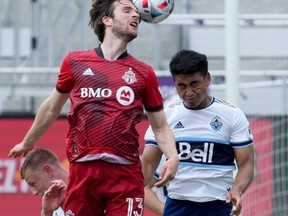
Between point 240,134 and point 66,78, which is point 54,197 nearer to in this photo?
point 66,78

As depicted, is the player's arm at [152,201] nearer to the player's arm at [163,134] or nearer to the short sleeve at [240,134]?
the short sleeve at [240,134]

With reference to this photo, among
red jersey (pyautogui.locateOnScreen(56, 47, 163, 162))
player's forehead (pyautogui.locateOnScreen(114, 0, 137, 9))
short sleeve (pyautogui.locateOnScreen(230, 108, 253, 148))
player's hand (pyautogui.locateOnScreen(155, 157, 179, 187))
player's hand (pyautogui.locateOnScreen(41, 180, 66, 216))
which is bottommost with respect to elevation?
player's hand (pyautogui.locateOnScreen(41, 180, 66, 216))

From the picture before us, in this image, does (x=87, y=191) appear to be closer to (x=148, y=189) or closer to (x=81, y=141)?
(x=81, y=141)

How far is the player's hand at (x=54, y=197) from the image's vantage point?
672 cm

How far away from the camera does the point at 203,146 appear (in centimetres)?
686

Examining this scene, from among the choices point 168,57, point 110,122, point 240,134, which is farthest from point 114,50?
point 168,57

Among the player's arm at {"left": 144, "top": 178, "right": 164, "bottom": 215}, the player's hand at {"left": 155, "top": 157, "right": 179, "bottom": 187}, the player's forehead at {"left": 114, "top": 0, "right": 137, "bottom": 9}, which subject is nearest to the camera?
the player's hand at {"left": 155, "top": 157, "right": 179, "bottom": 187}

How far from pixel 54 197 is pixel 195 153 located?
0.93 meters

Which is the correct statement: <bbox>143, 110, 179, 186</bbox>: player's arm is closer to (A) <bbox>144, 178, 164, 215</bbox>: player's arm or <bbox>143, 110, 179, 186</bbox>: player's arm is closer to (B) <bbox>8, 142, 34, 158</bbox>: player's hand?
(B) <bbox>8, 142, 34, 158</bbox>: player's hand

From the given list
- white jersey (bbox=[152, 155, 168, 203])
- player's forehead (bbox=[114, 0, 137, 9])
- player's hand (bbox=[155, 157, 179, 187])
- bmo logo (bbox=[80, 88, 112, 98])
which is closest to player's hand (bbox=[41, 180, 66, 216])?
white jersey (bbox=[152, 155, 168, 203])

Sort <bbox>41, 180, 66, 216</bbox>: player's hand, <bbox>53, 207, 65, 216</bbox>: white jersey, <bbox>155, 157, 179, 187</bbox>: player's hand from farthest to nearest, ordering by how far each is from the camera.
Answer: <bbox>53, 207, 65, 216</bbox>: white jersey < <bbox>41, 180, 66, 216</bbox>: player's hand < <bbox>155, 157, 179, 187</bbox>: player's hand

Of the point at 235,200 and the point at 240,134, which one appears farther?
the point at 240,134

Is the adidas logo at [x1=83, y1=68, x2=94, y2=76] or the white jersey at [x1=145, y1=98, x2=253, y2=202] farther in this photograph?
the white jersey at [x1=145, y1=98, x2=253, y2=202]

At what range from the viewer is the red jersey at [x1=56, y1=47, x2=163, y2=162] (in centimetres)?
623
